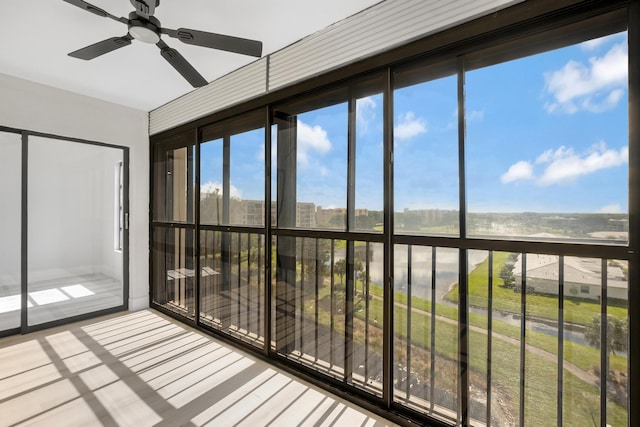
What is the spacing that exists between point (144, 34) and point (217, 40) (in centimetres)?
45

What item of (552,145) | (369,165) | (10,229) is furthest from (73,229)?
(552,145)

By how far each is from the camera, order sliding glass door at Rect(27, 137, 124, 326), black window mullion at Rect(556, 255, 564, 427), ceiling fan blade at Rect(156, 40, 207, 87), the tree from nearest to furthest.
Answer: the tree → black window mullion at Rect(556, 255, 564, 427) → ceiling fan blade at Rect(156, 40, 207, 87) → sliding glass door at Rect(27, 137, 124, 326)

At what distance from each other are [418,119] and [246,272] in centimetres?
216

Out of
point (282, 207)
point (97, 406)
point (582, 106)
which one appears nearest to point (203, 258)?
point (282, 207)

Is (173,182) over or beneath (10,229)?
over

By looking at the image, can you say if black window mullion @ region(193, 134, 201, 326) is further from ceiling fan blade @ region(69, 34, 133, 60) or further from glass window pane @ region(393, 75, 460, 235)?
glass window pane @ region(393, 75, 460, 235)

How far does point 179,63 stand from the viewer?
2061 millimetres

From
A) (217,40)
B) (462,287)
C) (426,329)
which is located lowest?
(426,329)

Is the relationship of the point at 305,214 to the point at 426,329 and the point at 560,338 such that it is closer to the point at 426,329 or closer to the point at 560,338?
the point at 426,329

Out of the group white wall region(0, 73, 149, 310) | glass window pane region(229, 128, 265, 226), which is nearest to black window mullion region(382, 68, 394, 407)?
glass window pane region(229, 128, 265, 226)

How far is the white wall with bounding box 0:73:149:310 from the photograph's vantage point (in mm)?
3143

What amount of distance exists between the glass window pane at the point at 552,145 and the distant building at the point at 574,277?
0.12 metres

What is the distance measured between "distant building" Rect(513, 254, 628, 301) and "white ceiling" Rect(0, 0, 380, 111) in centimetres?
186

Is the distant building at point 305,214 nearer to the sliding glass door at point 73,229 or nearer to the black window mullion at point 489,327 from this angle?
the black window mullion at point 489,327
